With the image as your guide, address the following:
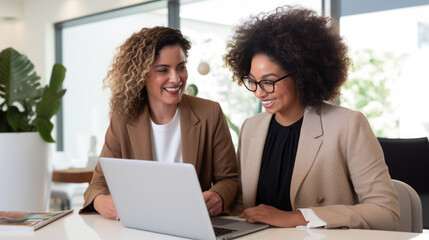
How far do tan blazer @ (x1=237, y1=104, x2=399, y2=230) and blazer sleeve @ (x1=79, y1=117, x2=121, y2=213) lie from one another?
73 cm

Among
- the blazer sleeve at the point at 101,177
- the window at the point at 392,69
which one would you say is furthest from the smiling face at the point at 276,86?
the window at the point at 392,69

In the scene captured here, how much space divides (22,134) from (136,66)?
201 cm

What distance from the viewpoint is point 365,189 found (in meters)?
1.65

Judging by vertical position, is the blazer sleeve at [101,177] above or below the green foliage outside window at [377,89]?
below

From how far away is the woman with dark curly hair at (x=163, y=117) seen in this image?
207cm

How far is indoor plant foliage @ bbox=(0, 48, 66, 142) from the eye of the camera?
12.5 ft

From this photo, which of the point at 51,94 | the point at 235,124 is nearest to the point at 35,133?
the point at 51,94

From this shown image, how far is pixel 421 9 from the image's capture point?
3.75 metres

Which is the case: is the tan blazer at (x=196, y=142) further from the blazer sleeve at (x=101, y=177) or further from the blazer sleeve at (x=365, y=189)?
the blazer sleeve at (x=365, y=189)

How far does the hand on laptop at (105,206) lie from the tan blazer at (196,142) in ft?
0.62

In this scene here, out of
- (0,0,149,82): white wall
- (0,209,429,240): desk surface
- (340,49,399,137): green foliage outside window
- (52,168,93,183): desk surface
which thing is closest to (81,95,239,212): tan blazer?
(0,209,429,240): desk surface

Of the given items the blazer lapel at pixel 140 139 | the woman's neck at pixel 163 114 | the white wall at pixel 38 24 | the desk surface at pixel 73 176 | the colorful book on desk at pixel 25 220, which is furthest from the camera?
the white wall at pixel 38 24

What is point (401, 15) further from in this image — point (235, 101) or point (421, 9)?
point (235, 101)

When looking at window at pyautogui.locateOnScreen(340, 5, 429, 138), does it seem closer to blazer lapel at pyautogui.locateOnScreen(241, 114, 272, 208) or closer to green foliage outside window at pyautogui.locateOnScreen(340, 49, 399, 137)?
green foliage outside window at pyautogui.locateOnScreen(340, 49, 399, 137)
